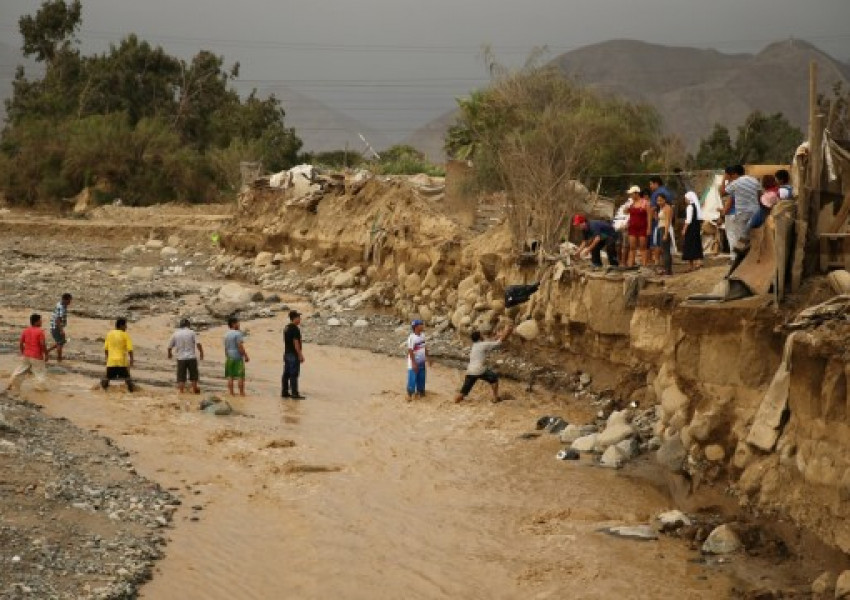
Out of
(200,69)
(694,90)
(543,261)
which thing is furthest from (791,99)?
(543,261)

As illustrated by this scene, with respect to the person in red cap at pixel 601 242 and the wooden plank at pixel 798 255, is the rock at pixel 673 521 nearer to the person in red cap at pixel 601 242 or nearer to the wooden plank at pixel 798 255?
the wooden plank at pixel 798 255

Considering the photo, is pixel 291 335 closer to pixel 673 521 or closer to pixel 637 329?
pixel 637 329

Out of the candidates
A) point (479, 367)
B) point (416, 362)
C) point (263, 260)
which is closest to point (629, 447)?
point (479, 367)

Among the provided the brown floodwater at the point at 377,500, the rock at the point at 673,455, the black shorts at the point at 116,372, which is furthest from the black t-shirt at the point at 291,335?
the rock at the point at 673,455

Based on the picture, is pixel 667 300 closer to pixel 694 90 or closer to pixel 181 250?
pixel 181 250

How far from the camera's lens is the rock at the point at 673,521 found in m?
12.7

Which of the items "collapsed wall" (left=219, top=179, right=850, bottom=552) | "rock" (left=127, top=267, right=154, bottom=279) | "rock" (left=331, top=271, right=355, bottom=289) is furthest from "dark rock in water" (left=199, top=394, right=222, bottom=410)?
"rock" (left=127, top=267, right=154, bottom=279)

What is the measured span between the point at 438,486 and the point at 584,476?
1766 millimetres

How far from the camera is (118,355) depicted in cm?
1856

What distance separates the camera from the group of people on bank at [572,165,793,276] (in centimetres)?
1523

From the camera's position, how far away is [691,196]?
19.0 meters

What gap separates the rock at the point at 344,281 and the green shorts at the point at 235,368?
13.2 metres

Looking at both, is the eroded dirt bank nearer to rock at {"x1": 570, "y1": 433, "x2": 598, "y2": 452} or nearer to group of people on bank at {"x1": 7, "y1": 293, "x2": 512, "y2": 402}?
rock at {"x1": 570, "y1": 433, "x2": 598, "y2": 452}

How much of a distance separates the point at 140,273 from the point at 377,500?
24505 mm
